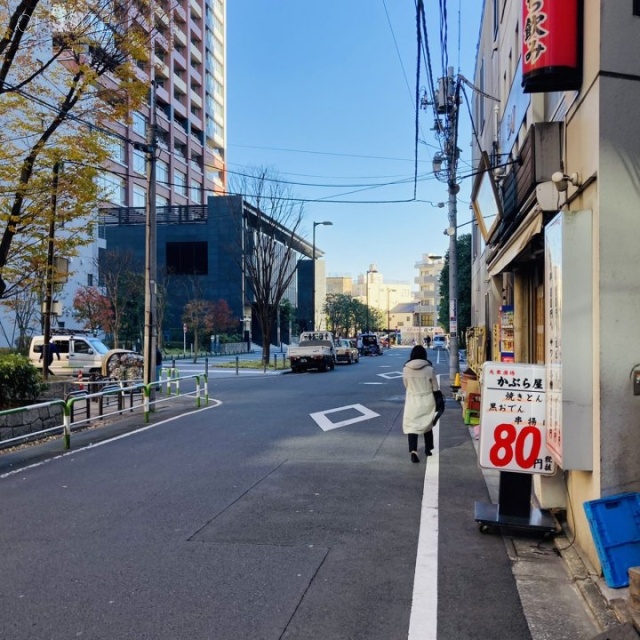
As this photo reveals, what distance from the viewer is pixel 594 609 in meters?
3.89

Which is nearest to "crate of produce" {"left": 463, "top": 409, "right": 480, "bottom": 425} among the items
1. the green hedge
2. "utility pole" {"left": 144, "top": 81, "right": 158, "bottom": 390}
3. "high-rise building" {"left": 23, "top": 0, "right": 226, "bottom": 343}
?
"utility pole" {"left": 144, "top": 81, "right": 158, "bottom": 390}

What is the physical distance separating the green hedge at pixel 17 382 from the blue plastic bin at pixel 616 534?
10.5 m

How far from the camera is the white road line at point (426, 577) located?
3674mm

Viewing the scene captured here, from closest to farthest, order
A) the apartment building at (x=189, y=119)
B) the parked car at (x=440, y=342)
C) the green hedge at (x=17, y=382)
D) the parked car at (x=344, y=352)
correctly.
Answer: the green hedge at (x=17, y=382) → the parked car at (x=344, y=352) → the apartment building at (x=189, y=119) → the parked car at (x=440, y=342)

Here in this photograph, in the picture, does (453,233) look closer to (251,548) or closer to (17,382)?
(17,382)

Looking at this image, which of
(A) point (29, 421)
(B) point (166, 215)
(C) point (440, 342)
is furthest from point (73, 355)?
(C) point (440, 342)

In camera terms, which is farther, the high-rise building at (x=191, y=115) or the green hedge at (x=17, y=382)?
the high-rise building at (x=191, y=115)

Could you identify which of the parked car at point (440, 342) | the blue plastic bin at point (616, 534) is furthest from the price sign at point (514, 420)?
the parked car at point (440, 342)

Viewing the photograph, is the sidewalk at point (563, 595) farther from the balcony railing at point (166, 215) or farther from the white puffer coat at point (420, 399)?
the balcony railing at point (166, 215)

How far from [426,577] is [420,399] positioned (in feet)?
14.0

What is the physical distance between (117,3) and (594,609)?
12.8 m

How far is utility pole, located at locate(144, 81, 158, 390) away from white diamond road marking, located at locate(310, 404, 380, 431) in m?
4.39

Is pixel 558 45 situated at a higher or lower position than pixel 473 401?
higher

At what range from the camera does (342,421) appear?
12.8 meters
